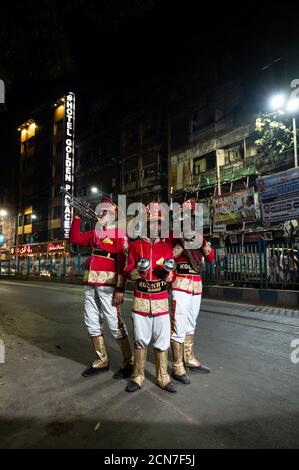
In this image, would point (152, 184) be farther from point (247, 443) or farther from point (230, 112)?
point (247, 443)

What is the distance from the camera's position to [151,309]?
371 cm

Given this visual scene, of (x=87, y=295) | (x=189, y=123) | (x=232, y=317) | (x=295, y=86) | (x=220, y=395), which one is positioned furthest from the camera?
(x=189, y=123)

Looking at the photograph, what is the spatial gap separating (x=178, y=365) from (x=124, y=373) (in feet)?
2.31

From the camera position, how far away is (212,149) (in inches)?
886

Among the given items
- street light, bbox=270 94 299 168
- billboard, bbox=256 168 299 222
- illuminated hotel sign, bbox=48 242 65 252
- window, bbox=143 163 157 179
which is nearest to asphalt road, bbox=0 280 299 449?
billboard, bbox=256 168 299 222

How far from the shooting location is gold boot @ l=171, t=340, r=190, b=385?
12.8 feet

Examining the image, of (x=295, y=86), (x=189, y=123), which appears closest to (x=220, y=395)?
(x=295, y=86)

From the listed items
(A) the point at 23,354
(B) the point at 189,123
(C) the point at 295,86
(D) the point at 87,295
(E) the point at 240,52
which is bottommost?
(A) the point at 23,354

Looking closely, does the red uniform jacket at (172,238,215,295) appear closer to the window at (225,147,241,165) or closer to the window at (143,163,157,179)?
the window at (225,147,241,165)

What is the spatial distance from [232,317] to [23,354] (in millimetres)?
5065

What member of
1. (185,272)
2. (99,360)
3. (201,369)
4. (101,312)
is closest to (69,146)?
(101,312)

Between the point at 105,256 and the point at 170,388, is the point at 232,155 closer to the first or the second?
the point at 105,256

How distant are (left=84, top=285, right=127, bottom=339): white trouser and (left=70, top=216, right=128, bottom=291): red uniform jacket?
0.37 feet

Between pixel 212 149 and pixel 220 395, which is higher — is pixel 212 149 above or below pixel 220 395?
above
